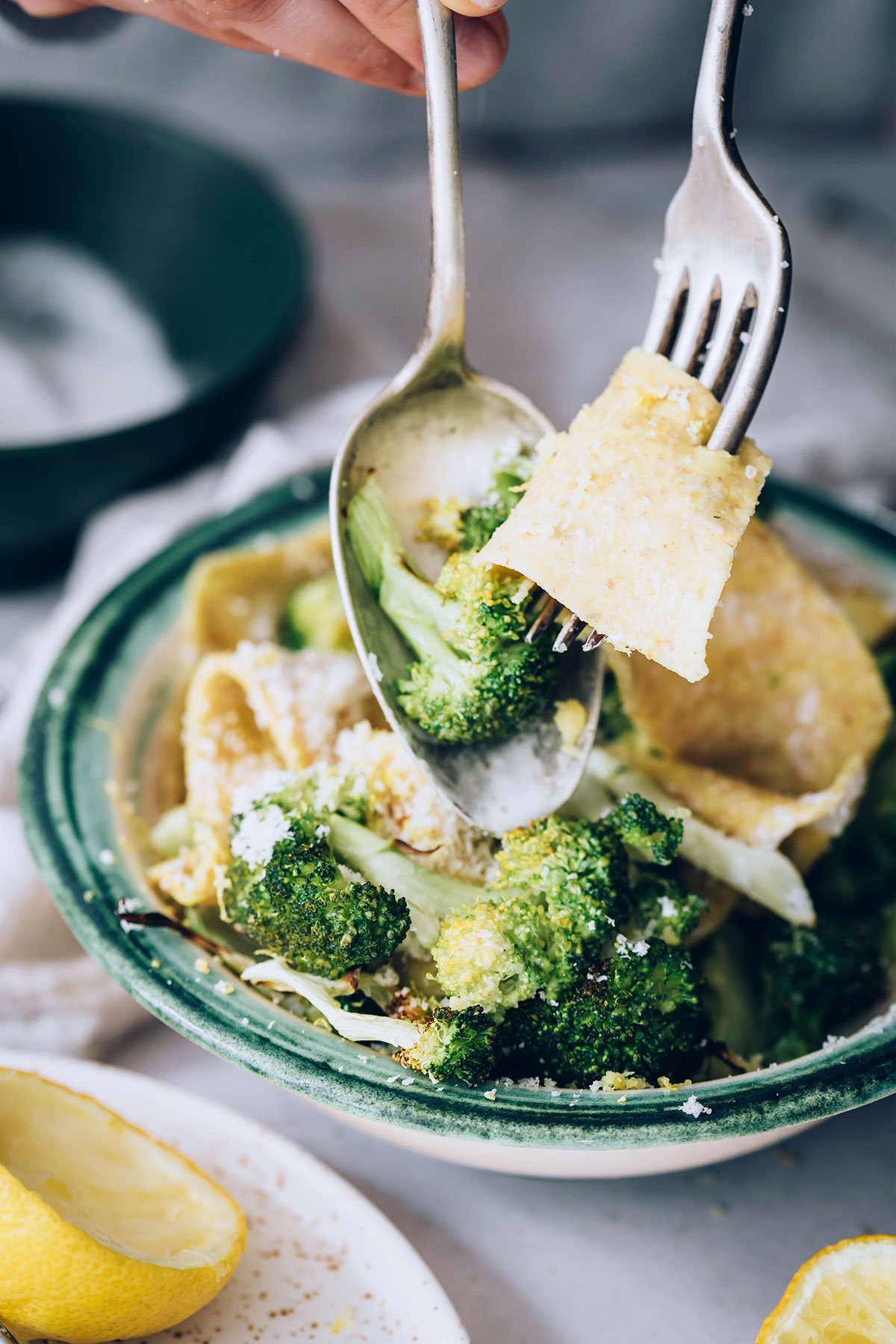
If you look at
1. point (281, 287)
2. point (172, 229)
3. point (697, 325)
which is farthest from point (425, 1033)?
point (172, 229)

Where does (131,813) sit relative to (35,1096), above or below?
above

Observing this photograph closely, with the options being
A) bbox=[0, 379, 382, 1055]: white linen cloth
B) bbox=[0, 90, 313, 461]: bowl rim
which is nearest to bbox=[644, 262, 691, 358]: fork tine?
bbox=[0, 379, 382, 1055]: white linen cloth

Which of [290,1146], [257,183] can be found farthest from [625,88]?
[290,1146]

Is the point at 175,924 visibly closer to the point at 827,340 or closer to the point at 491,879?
the point at 491,879

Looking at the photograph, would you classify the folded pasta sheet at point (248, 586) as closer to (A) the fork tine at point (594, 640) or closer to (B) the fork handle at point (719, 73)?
(A) the fork tine at point (594, 640)

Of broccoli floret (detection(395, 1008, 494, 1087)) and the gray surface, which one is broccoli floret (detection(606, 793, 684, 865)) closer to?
broccoli floret (detection(395, 1008, 494, 1087))

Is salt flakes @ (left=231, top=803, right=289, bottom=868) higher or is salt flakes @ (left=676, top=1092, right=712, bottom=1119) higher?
salt flakes @ (left=231, top=803, right=289, bottom=868)

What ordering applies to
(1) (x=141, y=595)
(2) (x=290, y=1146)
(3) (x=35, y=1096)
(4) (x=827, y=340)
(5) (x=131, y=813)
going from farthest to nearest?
1. (4) (x=827, y=340)
2. (1) (x=141, y=595)
3. (5) (x=131, y=813)
4. (2) (x=290, y=1146)
5. (3) (x=35, y=1096)
